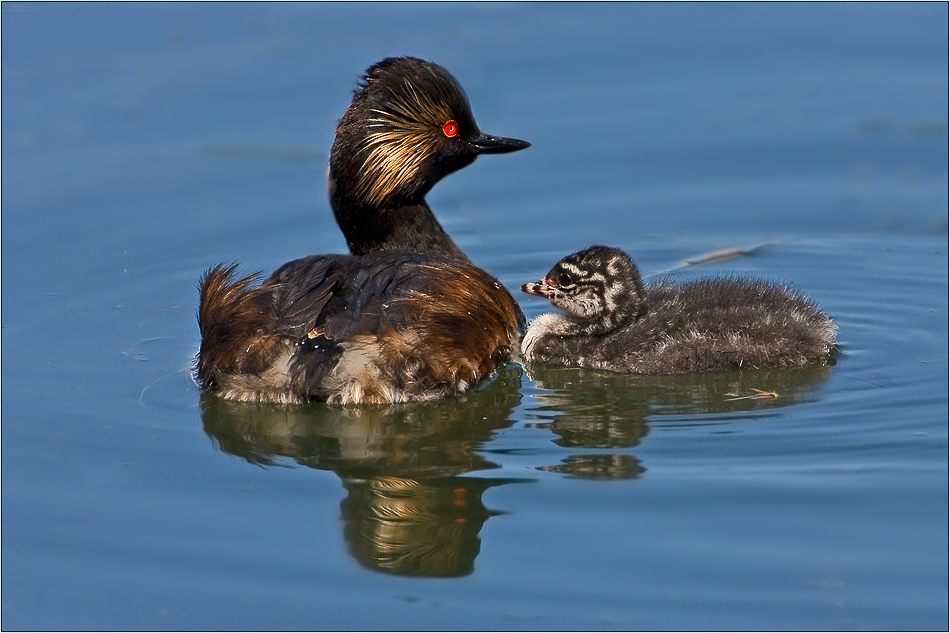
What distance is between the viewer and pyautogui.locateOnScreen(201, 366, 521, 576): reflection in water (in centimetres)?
629

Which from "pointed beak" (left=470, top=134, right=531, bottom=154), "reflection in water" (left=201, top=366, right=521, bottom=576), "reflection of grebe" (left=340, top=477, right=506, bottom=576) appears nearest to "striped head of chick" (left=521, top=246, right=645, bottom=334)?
"reflection in water" (left=201, top=366, right=521, bottom=576)

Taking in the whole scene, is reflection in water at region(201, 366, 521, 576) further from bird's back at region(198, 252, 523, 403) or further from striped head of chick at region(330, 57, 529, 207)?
striped head of chick at region(330, 57, 529, 207)

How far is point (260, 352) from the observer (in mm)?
7473

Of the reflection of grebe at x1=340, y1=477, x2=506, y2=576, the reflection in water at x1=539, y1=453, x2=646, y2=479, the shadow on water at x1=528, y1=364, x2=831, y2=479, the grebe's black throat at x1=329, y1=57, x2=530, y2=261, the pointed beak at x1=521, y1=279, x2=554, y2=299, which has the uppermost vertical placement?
the grebe's black throat at x1=329, y1=57, x2=530, y2=261

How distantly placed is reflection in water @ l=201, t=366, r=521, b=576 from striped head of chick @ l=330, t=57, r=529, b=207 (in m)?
1.23

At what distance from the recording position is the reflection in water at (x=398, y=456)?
20.6 feet

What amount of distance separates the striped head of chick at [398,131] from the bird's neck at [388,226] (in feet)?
0.11

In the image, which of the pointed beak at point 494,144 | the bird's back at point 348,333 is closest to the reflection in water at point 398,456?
the bird's back at point 348,333

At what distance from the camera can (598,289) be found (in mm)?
8062

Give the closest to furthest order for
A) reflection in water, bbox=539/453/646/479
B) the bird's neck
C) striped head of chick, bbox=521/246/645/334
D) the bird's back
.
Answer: reflection in water, bbox=539/453/646/479 < the bird's back < striped head of chick, bbox=521/246/645/334 < the bird's neck

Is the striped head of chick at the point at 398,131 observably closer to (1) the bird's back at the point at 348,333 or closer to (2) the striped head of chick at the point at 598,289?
(1) the bird's back at the point at 348,333

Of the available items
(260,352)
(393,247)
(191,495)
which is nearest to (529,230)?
(393,247)

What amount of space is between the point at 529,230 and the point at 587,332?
2.27 meters

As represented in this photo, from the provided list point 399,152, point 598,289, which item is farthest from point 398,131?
point 598,289
